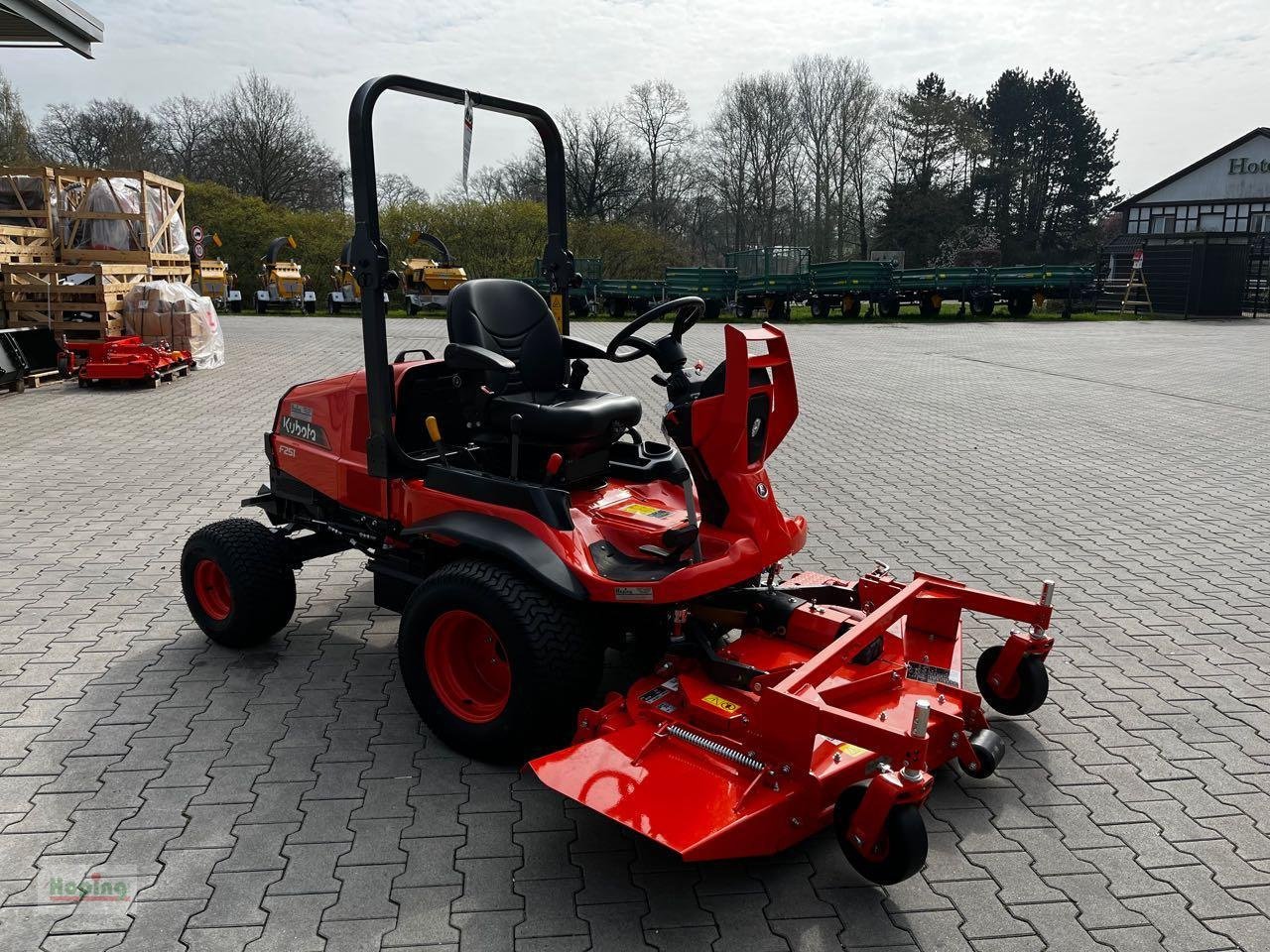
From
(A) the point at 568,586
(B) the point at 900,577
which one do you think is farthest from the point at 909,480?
(A) the point at 568,586

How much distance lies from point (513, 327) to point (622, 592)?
154 cm

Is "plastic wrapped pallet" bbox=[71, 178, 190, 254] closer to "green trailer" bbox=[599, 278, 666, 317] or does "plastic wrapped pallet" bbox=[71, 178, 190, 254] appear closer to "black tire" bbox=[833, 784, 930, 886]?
"black tire" bbox=[833, 784, 930, 886]

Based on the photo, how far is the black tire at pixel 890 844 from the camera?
2506 millimetres

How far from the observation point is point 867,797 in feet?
8.33

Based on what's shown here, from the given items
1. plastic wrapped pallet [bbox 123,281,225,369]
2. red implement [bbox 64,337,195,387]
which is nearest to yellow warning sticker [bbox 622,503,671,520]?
red implement [bbox 64,337,195,387]

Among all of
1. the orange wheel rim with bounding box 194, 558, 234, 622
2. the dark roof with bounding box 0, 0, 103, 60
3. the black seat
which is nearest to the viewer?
the black seat

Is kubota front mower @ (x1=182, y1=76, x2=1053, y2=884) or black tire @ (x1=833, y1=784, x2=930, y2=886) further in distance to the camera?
kubota front mower @ (x1=182, y1=76, x2=1053, y2=884)

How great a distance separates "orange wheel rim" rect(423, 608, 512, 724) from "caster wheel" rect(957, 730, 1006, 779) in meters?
1.62

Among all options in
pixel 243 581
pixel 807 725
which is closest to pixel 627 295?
pixel 243 581

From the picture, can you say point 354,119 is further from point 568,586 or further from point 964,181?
point 964,181

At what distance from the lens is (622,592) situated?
124 inches

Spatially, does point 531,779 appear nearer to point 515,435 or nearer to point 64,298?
point 515,435

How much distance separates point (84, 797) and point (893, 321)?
85.0 feet

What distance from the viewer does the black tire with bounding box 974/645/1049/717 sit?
3611 mm
